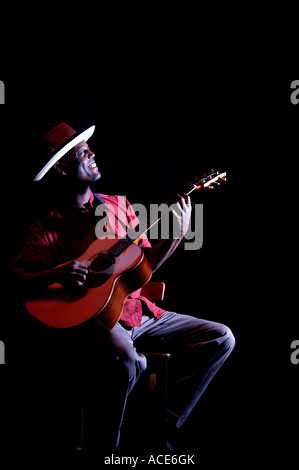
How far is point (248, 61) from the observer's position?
2.63 meters

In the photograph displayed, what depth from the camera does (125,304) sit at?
6.54ft

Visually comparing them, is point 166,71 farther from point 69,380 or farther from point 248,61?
point 69,380

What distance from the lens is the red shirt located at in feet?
6.67

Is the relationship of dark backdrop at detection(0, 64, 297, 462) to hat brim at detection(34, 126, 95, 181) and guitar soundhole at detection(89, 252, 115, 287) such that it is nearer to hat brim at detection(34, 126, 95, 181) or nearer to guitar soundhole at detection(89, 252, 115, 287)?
hat brim at detection(34, 126, 95, 181)

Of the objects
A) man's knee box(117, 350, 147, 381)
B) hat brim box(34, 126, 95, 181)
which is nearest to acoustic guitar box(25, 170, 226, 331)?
man's knee box(117, 350, 147, 381)

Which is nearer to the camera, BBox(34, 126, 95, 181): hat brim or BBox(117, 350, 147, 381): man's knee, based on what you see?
BBox(117, 350, 147, 381): man's knee

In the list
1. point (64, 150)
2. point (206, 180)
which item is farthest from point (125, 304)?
point (64, 150)

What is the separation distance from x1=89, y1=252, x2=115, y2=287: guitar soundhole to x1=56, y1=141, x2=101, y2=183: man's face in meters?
0.61

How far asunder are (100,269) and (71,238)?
445 millimetres

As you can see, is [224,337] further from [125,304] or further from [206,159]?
[206,159]

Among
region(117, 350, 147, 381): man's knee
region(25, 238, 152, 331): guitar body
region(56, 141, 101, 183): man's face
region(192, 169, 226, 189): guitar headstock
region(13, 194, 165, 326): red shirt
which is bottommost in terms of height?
region(117, 350, 147, 381): man's knee

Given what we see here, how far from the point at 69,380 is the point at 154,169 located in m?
1.69

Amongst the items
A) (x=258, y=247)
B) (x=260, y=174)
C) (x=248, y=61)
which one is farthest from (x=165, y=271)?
(x=248, y=61)
